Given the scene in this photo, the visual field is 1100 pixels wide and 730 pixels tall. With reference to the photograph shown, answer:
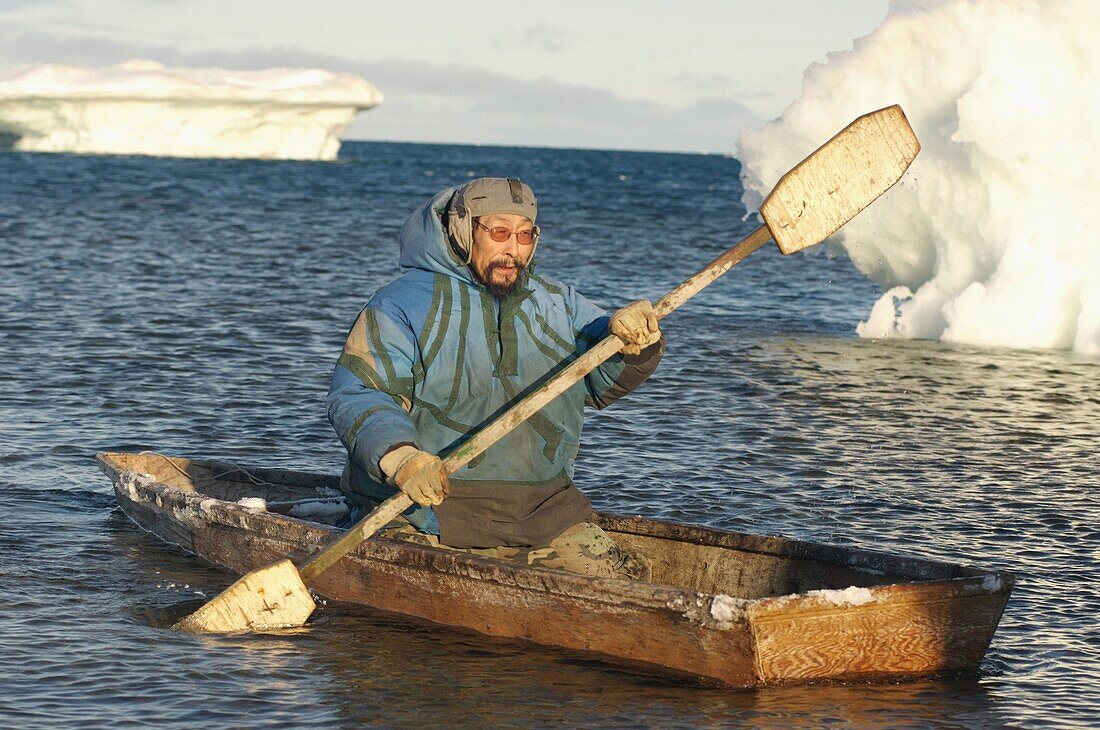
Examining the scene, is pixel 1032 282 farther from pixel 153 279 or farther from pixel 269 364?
pixel 153 279

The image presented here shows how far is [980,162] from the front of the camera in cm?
1702

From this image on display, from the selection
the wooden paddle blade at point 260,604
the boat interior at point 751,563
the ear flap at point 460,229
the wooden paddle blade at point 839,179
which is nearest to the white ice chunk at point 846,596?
the boat interior at point 751,563

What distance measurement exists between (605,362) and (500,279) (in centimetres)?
68

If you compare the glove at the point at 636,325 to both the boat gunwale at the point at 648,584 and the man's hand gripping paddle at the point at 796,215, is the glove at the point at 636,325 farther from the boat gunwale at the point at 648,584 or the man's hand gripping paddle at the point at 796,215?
the boat gunwale at the point at 648,584

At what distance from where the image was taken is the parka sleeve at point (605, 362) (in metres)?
6.93

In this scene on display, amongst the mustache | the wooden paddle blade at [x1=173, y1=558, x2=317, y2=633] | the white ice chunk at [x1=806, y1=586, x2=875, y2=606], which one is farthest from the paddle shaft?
the white ice chunk at [x1=806, y1=586, x2=875, y2=606]

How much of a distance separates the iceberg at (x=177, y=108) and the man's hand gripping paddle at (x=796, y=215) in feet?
184

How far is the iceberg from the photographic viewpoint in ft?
197

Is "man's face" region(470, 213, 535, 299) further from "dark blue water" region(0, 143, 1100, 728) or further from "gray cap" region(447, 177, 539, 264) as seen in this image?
"dark blue water" region(0, 143, 1100, 728)

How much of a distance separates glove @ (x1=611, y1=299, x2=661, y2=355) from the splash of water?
11.2 m

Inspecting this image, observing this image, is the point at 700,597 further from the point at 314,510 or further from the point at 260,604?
the point at 314,510

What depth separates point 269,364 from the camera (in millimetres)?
16078

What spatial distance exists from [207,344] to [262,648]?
35.3 ft

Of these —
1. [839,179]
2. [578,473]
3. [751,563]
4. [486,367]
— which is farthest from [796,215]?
[578,473]
